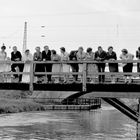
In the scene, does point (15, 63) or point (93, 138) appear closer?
point (15, 63)

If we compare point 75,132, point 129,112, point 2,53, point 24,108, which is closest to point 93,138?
point 75,132

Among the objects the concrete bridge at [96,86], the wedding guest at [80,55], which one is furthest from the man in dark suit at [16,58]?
the wedding guest at [80,55]

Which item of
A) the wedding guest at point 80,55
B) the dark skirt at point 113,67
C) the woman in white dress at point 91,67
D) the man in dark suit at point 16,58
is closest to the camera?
the woman in white dress at point 91,67

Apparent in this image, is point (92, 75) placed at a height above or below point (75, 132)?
above

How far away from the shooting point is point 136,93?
20.3 meters

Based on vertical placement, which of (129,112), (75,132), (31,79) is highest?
(31,79)

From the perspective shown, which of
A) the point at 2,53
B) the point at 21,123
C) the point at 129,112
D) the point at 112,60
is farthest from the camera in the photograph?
the point at 21,123

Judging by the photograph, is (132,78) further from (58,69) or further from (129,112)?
(129,112)

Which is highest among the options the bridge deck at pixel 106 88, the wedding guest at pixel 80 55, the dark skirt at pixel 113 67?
the wedding guest at pixel 80 55

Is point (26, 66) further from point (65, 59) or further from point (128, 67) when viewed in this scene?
point (128, 67)

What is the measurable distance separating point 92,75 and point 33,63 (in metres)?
2.69

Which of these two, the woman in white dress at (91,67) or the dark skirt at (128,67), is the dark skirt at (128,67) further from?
the woman in white dress at (91,67)

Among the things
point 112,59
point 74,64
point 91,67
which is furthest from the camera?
point 74,64

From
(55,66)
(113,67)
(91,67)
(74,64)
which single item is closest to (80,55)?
(74,64)
